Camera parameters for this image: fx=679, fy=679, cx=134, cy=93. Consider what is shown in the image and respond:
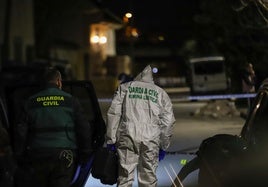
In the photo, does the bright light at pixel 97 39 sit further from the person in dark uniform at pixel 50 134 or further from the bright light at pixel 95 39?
the person in dark uniform at pixel 50 134

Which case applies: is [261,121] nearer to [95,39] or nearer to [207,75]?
[207,75]

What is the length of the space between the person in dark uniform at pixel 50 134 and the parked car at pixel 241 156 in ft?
3.73

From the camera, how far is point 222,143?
18.6 ft

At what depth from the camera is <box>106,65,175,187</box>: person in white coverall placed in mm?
6746

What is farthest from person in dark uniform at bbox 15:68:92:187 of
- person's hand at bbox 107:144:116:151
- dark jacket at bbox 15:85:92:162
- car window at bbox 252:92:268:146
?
car window at bbox 252:92:268:146

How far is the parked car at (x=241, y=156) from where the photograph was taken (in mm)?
4648

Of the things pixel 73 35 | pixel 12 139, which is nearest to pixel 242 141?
pixel 12 139

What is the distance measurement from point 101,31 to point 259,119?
44.0 m

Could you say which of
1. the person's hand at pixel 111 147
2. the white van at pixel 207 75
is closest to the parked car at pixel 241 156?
the person's hand at pixel 111 147

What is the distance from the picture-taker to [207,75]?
30.4 metres

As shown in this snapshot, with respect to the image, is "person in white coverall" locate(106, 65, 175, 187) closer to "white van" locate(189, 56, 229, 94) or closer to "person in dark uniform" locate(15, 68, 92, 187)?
"person in dark uniform" locate(15, 68, 92, 187)

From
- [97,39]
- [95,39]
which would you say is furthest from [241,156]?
[97,39]

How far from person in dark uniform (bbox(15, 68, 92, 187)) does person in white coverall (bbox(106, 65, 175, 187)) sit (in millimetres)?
772

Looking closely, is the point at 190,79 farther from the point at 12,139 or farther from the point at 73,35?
the point at 12,139
